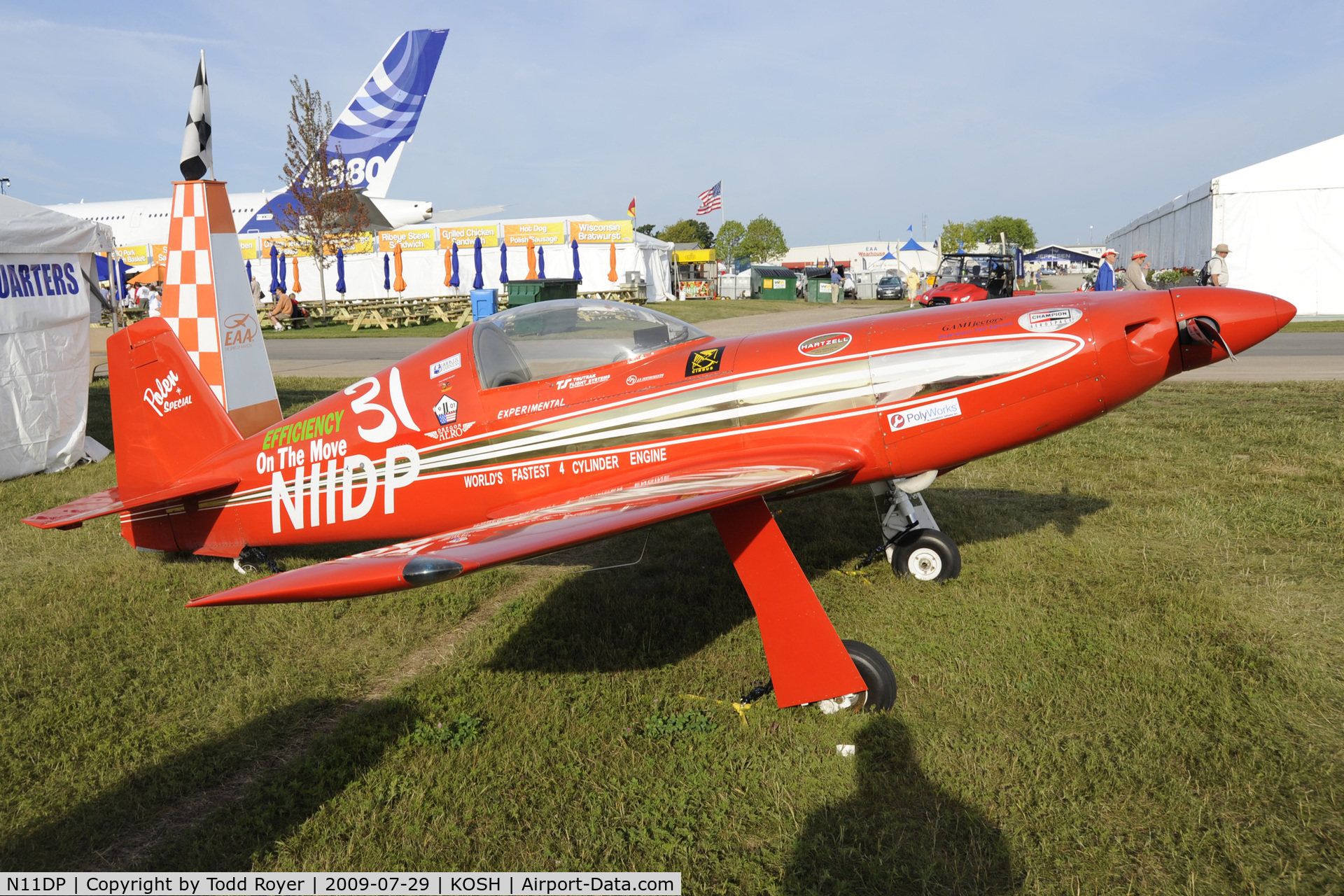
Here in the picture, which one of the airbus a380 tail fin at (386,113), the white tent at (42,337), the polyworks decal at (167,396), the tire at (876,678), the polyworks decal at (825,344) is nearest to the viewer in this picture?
the tire at (876,678)

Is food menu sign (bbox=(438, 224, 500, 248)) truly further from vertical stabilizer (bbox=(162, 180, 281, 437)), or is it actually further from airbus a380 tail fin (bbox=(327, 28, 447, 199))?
vertical stabilizer (bbox=(162, 180, 281, 437))

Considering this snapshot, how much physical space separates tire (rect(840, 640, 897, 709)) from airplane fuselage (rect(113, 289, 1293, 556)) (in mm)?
877

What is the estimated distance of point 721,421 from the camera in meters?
4.36

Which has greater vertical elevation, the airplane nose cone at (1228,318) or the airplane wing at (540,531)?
the airplane nose cone at (1228,318)

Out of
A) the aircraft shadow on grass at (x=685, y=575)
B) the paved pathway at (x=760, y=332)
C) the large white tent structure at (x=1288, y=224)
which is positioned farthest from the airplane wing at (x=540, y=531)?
the large white tent structure at (x=1288, y=224)

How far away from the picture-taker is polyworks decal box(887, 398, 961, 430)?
4.20 metres

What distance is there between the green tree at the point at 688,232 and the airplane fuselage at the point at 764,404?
107130mm

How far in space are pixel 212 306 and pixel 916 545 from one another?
6.76 metres

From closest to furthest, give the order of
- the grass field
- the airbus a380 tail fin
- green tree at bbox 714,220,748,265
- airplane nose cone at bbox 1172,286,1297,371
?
the grass field → airplane nose cone at bbox 1172,286,1297,371 → the airbus a380 tail fin → green tree at bbox 714,220,748,265

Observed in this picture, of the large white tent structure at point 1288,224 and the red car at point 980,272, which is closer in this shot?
the large white tent structure at point 1288,224

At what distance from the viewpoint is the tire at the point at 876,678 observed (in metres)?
3.78

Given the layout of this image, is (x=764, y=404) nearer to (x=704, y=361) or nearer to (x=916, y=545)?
(x=704, y=361)

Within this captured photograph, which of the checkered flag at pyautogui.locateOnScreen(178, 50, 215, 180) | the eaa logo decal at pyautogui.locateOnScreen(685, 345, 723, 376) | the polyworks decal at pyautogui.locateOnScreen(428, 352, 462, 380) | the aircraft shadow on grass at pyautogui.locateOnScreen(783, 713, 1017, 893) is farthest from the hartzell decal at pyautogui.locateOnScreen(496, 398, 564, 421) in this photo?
the checkered flag at pyautogui.locateOnScreen(178, 50, 215, 180)

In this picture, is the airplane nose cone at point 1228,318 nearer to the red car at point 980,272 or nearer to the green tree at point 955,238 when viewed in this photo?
the red car at point 980,272
